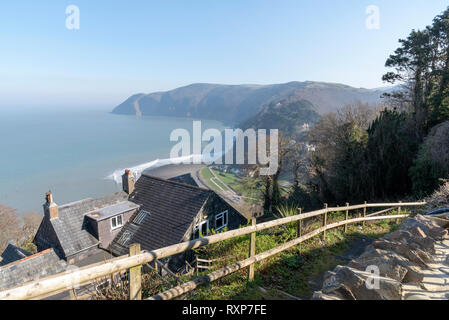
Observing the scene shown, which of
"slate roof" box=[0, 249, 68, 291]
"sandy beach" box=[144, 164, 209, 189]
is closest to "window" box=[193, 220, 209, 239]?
"slate roof" box=[0, 249, 68, 291]

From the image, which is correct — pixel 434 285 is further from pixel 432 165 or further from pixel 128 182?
pixel 128 182

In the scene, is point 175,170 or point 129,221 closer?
point 129,221

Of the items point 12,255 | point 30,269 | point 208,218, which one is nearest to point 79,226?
point 30,269

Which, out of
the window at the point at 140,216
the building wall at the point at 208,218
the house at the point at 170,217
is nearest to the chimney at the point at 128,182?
the house at the point at 170,217

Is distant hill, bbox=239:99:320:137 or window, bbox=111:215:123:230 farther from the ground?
distant hill, bbox=239:99:320:137

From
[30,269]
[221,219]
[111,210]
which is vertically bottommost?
[30,269]

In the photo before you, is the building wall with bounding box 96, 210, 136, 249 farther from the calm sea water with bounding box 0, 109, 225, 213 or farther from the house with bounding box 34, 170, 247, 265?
the calm sea water with bounding box 0, 109, 225, 213
